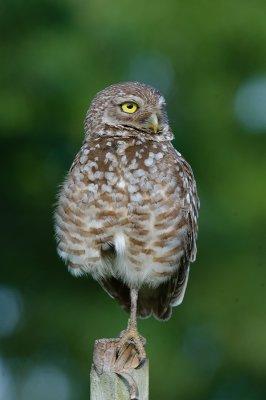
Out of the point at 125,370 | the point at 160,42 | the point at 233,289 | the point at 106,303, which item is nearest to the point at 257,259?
the point at 233,289

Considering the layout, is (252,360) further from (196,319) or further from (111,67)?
(111,67)

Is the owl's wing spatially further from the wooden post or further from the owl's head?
the wooden post

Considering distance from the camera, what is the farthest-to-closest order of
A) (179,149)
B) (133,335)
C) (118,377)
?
(179,149), (133,335), (118,377)

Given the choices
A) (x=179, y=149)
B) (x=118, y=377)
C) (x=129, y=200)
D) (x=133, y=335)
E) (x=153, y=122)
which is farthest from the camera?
(x=179, y=149)

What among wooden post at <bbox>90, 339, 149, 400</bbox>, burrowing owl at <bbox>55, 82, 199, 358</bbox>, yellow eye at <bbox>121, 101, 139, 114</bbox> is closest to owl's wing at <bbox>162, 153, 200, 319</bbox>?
burrowing owl at <bbox>55, 82, 199, 358</bbox>

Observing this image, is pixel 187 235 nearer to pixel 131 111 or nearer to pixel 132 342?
pixel 131 111

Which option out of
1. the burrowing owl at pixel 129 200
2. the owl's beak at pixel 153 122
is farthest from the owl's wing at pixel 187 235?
the owl's beak at pixel 153 122

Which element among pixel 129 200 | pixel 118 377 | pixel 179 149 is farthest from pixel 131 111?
pixel 179 149
